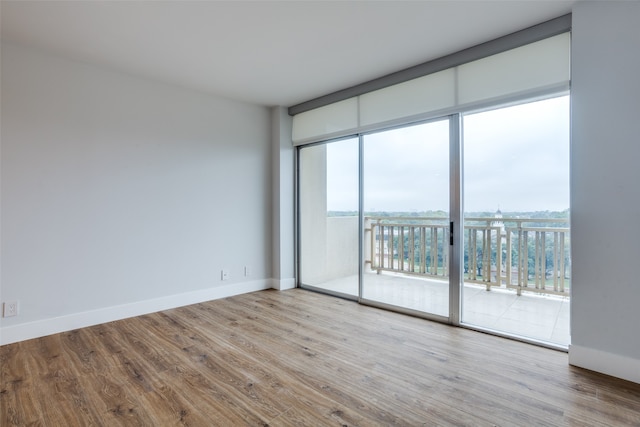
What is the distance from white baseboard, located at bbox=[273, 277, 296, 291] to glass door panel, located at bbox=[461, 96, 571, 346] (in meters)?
2.35

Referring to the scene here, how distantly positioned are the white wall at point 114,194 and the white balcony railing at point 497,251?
216 cm

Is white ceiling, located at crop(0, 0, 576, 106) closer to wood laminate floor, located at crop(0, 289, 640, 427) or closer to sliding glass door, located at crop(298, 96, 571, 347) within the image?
sliding glass door, located at crop(298, 96, 571, 347)

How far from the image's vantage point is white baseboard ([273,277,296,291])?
4.52 metres

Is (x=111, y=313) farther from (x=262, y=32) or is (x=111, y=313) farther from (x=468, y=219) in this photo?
(x=468, y=219)

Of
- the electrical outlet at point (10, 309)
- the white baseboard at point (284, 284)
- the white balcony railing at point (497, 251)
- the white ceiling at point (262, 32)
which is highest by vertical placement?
the white ceiling at point (262, 32)

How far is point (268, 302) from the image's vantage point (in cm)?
392

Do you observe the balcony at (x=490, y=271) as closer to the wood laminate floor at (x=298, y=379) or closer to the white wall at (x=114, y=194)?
the wood laminate floor at (x=298, y=379)

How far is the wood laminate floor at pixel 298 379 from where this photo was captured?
1758mm

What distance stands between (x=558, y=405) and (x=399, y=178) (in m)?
2.33

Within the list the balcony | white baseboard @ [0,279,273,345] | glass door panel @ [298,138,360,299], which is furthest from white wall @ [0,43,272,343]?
the balcony

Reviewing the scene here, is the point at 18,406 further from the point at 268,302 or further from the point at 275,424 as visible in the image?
the point at 268,302

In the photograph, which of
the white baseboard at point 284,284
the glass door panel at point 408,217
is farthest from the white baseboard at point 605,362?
the white baseboard at point 284,284

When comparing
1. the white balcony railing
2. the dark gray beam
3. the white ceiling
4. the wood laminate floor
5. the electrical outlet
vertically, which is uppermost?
the white ceiling

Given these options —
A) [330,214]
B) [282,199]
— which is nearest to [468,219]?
[330,214]
